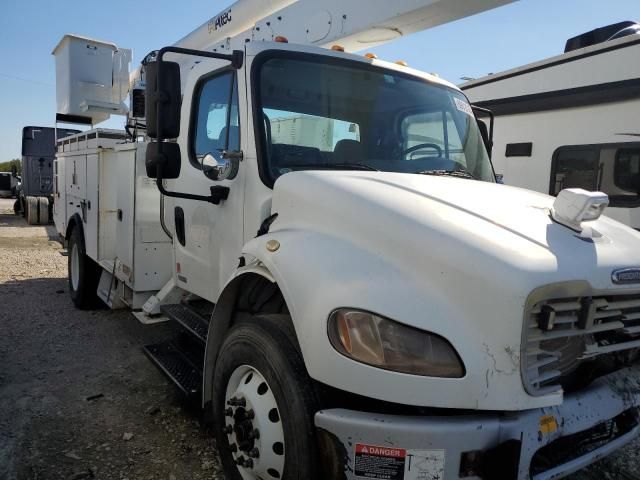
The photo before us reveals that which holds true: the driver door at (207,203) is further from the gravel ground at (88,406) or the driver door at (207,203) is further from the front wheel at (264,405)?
the gravel ground at (88,406)

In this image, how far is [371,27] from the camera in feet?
14.2

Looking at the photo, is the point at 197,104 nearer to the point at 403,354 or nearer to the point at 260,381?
the point at 260,381

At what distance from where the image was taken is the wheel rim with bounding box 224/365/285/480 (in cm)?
210

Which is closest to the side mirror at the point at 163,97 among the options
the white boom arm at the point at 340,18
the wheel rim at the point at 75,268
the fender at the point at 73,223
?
the white boom arm at the point at 340,18

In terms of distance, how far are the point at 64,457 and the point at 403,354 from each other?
2302 millimetres

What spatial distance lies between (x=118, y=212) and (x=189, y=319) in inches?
72.9

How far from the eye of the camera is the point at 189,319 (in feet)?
11.6

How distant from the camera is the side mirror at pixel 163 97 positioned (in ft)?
8.77

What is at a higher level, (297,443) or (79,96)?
(79,96)

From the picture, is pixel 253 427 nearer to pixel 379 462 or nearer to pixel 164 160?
pixel 379 462

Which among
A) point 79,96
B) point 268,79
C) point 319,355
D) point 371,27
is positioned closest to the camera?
point 319,355

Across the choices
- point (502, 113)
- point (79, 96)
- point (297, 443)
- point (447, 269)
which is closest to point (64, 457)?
point (297, 443)

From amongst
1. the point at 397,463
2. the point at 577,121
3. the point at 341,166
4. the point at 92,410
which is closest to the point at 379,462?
the point at 397,463

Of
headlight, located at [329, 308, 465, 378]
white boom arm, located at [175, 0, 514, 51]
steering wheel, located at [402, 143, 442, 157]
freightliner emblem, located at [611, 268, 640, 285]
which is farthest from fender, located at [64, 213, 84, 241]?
freightliner emblem, located at [611, 268, 640, 285]
